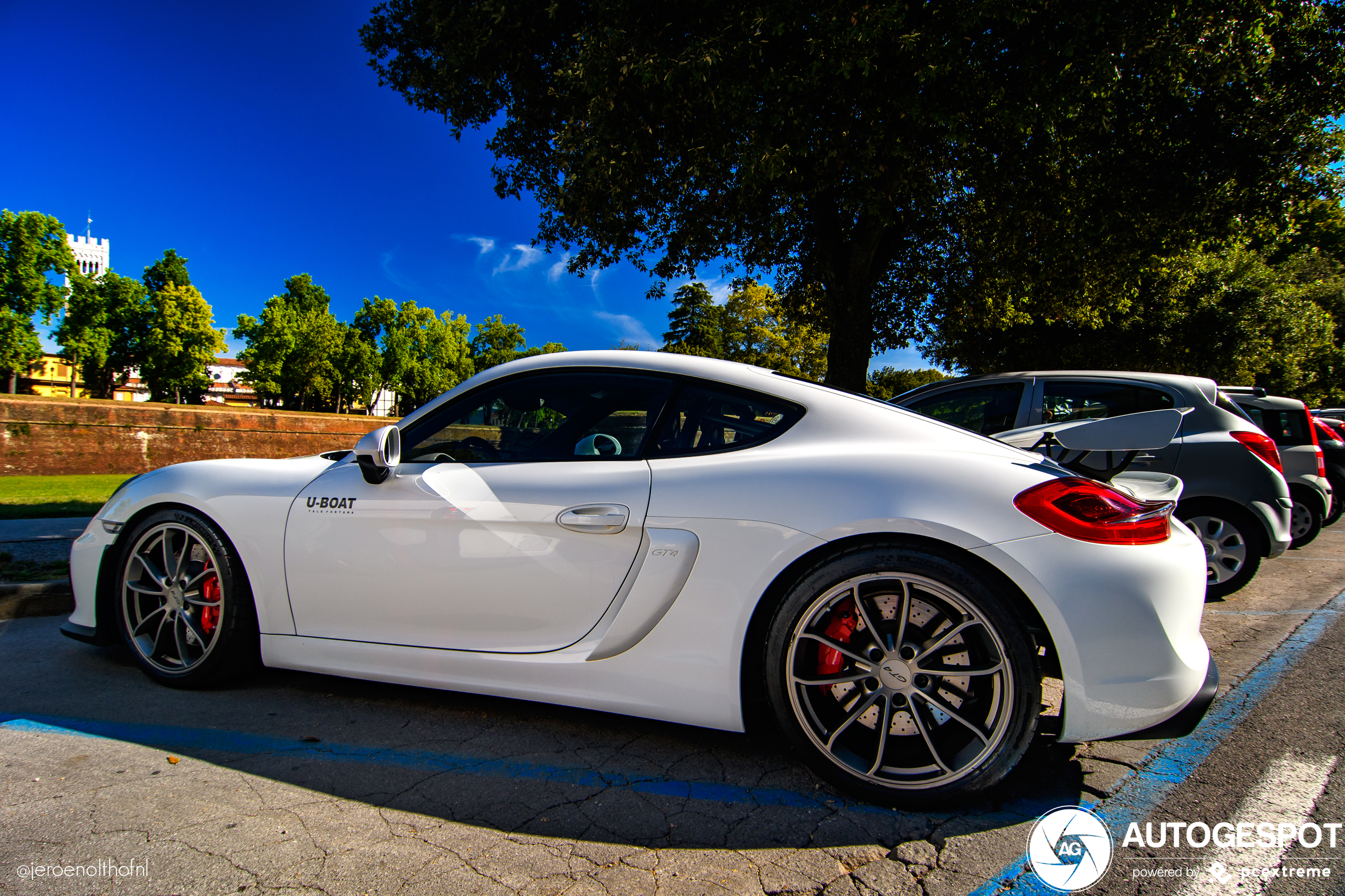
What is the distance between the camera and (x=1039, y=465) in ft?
6.86

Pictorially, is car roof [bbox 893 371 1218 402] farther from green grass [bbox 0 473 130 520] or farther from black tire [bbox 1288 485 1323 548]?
green grass [bbox 0 473 130 520]

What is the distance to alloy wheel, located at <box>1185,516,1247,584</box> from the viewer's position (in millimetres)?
4883

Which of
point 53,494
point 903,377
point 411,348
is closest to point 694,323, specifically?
point 903,377

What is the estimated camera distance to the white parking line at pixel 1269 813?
5.37 ft

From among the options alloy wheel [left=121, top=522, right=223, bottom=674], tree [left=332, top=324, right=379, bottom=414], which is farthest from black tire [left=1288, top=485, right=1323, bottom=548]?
tree [left=332, top=324, right=379, bottom=414]

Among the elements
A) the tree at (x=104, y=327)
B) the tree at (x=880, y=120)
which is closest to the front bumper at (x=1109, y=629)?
the tree at (x=880, y=120)

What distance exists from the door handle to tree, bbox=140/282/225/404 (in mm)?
66498

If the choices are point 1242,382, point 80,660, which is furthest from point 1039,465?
point 1242,382

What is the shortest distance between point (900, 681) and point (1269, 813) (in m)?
1.11

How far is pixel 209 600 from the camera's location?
2.80 m

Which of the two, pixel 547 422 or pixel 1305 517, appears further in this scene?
pixel 1305 517

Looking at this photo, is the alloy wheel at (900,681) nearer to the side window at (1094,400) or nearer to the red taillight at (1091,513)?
the red taillight at (1091,513)

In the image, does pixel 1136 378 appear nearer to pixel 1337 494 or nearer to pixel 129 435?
pixel 1337 494

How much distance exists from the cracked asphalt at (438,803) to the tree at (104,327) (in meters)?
67.7
